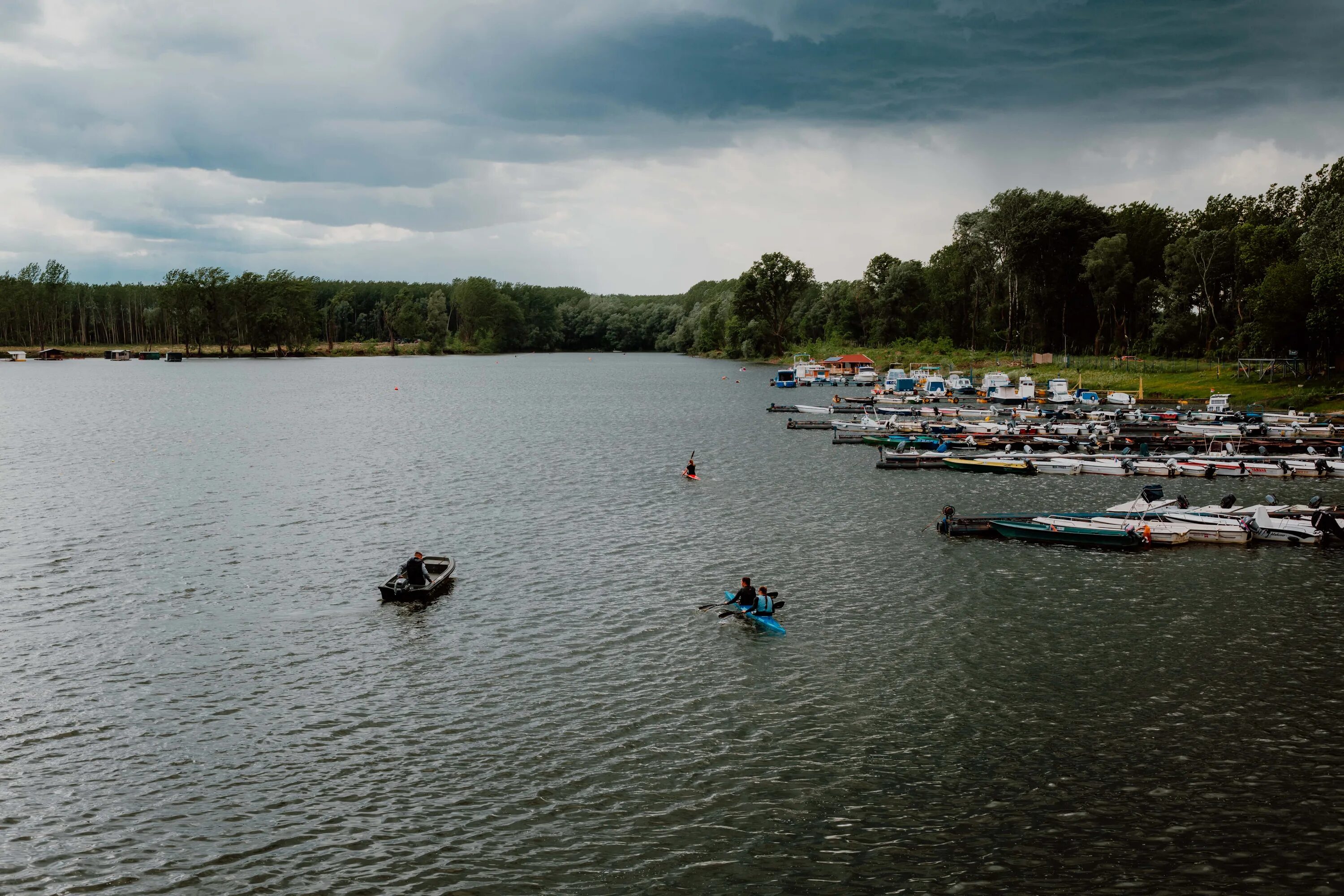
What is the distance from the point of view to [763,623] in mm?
40406

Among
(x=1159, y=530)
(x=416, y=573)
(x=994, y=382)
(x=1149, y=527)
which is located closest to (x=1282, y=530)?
(x=1159, y=530)

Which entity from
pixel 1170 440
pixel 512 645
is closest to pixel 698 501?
pixel 512 645

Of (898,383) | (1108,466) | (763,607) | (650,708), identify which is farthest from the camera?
(898,383)

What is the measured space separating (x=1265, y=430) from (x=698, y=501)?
62556 mm

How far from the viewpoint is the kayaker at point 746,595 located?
4103cm

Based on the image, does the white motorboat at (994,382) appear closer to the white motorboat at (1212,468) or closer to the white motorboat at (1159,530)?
the white motorboat at (1212,468)

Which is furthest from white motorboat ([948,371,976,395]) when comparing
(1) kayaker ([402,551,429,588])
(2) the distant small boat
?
(1) kayaker ([402,551,429,588])

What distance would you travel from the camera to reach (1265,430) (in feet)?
303

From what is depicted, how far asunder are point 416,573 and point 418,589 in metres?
0.80

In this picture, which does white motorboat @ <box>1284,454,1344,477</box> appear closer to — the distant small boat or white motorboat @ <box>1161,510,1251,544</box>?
the distant small boat

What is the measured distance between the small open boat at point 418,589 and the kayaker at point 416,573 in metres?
0.19

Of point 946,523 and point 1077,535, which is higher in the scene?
point 946,523

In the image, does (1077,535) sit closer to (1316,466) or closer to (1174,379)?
(1316,466)

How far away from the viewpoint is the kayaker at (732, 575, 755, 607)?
41.0m
